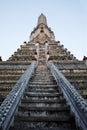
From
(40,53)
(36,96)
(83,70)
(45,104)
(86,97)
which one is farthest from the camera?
(40,53)

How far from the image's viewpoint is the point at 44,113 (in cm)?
428

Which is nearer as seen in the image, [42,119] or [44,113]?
[42,119]

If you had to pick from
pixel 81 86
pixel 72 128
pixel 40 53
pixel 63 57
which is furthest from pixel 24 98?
pixel 40 53

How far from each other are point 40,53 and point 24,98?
11.5 m

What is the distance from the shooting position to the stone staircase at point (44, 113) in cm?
382

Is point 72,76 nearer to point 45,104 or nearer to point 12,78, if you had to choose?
point 12,78

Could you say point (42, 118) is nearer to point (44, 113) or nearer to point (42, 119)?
point (42, 119)

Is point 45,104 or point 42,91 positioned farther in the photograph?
point 42,91

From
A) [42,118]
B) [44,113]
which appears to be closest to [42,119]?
[42,118]

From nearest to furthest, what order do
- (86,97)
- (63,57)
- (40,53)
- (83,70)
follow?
(86,97)
(83,70)
(63,57)
(40,53)

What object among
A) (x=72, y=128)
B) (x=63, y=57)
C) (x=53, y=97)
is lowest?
(x=72, y=128)

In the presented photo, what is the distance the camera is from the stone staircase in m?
3.82

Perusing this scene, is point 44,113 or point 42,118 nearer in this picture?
point 42,118

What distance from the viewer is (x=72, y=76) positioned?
25.0 ft
